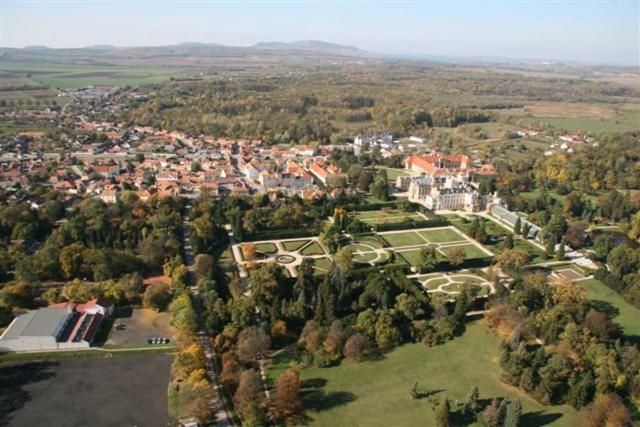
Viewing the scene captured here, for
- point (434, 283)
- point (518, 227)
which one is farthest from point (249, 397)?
point (518, 227)

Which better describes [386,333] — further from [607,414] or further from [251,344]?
[607,414]

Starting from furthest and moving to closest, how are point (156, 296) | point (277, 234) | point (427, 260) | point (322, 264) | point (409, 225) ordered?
1. point (409, 225)
2. point (277, 234)
3. point (322, 264)
4. point (427, 260)
5. point (156, 296)

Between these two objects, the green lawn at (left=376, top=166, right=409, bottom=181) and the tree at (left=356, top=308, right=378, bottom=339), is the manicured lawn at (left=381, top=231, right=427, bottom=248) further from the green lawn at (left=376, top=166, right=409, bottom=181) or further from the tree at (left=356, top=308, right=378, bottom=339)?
the green lawn at (left=376, top=166, right=409, bottom=181)

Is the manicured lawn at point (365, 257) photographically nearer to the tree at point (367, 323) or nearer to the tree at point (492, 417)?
the tree at point (367, 323)

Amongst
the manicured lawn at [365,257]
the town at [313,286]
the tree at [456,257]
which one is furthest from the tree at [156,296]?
the tree at [456,257]

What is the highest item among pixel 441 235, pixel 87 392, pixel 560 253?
pixel 560 253

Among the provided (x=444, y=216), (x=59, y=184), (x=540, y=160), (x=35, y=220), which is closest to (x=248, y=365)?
(x=35, y=220)

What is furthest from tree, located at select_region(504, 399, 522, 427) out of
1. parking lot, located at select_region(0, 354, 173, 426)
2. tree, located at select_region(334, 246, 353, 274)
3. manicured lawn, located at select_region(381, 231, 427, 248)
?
manicured lawn, located at select_region(381, 231, 427, 248)
